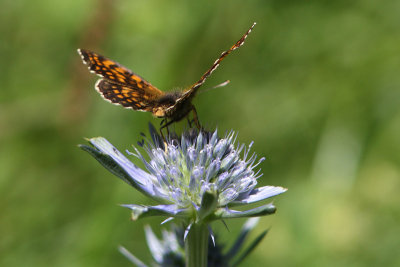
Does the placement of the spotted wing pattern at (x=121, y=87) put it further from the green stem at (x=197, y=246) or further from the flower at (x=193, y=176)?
the green stem at (x=197, y=246)

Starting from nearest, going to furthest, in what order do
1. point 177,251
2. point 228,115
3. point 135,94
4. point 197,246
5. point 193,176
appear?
1. point 197,246
2. point 193,176
3. point 177,251
4. point 135,94
5. point 228,115

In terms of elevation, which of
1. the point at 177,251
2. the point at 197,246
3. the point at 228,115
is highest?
the point at 228,115

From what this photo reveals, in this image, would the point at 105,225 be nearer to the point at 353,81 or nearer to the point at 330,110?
the point at 330,110

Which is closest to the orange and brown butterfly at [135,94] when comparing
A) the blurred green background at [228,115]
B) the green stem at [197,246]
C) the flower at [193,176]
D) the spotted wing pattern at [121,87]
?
the spotted wing pattern at [121,87]

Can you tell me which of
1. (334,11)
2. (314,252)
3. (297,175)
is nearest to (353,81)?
(334,11)

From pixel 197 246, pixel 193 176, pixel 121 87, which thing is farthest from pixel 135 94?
pixel 197 246

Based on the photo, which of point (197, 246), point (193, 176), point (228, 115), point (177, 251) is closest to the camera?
point (197, 246)

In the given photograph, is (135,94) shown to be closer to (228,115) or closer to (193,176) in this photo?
(193,176)
